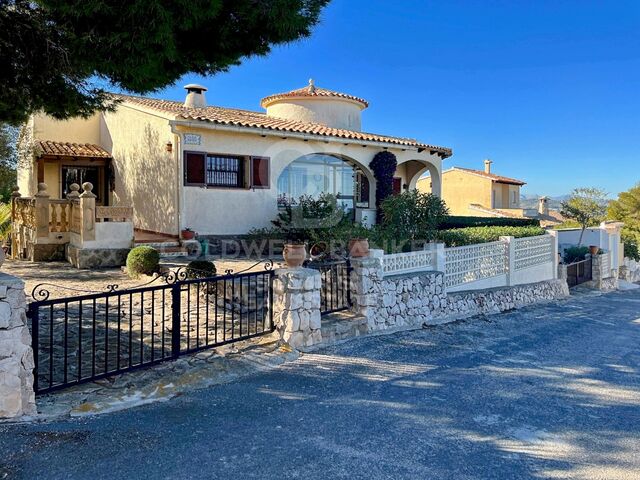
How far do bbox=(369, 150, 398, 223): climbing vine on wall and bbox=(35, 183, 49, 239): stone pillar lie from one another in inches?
419

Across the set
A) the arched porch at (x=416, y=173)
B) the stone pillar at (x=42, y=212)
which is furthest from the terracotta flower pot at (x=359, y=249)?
the arched porch at (x=416, y=173)

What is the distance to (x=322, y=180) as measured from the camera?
57.3 ft

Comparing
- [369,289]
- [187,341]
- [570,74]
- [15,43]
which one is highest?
[570,74]

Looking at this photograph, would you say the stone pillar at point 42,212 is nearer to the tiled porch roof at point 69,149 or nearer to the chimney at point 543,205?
the tiled porch roof at point 69,149

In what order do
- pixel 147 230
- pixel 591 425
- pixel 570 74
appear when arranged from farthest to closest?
pixel 570 74
pixel 147 230
pixel 591 425

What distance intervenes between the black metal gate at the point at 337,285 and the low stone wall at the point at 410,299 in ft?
0.41

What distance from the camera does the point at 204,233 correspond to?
1387 centimetres

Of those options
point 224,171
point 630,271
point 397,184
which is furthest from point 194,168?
point 630,271

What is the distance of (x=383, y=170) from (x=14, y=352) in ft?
49.2

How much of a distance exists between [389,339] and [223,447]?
4.39 meters

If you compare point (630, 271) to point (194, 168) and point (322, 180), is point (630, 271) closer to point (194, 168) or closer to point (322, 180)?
point (322, 180)

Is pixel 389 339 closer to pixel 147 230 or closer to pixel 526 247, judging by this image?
pixel 526 247

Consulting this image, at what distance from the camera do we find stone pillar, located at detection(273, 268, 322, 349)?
6.70 m

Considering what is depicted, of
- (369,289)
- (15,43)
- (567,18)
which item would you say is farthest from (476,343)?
(567,18)
